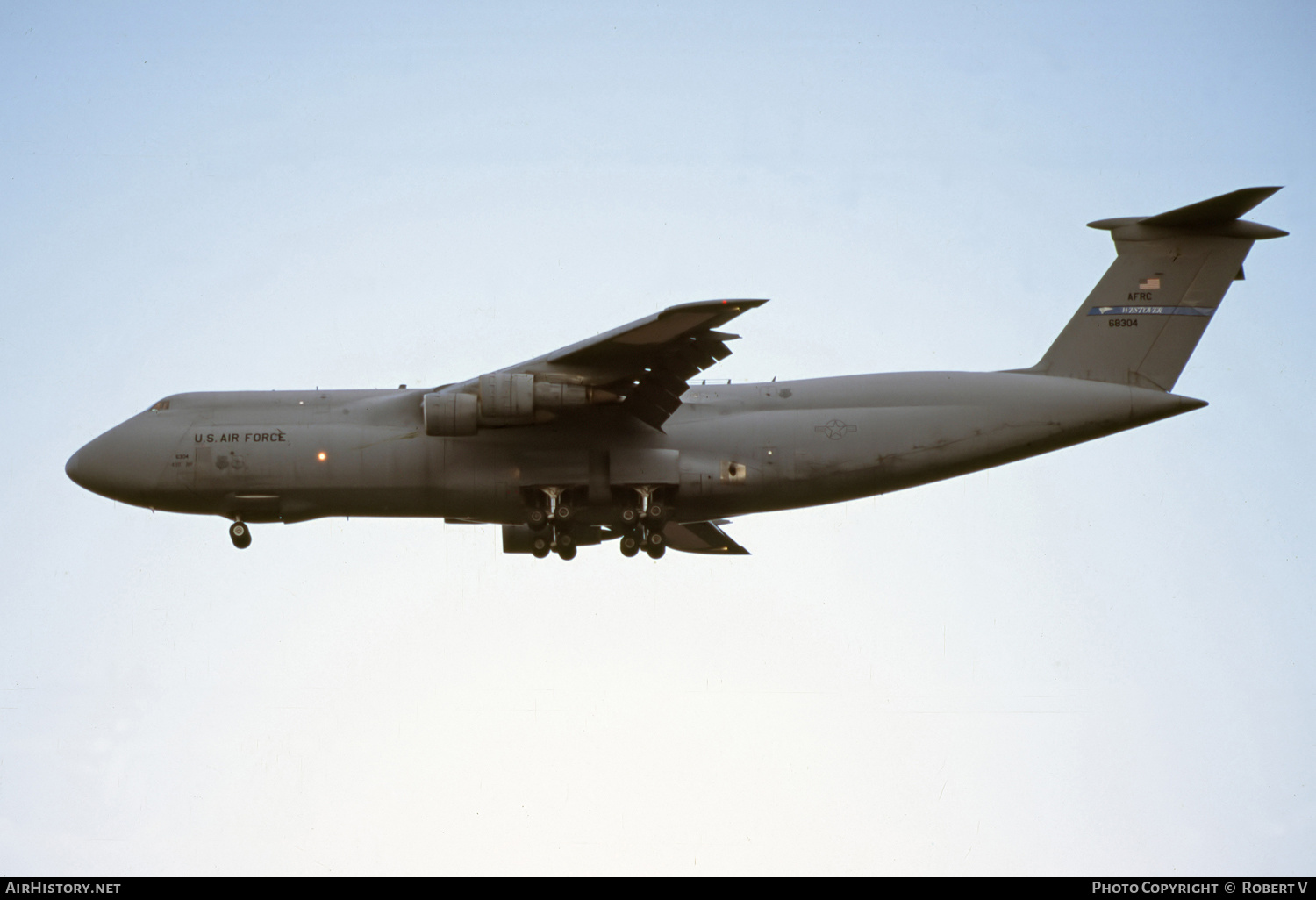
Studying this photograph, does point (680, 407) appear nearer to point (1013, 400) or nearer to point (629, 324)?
point (629, 324)

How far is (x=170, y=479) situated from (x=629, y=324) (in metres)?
6.44

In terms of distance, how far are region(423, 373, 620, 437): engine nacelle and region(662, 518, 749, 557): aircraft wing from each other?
4.28 meters

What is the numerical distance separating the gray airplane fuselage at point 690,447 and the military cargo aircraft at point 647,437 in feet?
0.07

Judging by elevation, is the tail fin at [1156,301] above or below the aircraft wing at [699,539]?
above

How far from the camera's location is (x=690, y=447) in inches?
Answer: 738

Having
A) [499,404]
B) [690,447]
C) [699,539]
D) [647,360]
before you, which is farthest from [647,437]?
[699,539]

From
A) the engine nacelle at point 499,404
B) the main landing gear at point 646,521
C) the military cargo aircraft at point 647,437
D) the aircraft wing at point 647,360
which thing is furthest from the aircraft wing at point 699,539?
the engine nacelle at point 499,404

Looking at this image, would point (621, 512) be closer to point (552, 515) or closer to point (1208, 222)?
point (552, 515)

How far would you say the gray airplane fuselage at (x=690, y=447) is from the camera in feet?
60.8

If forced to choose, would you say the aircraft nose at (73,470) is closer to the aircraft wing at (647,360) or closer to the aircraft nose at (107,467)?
the aircraft nose at (107,467)
